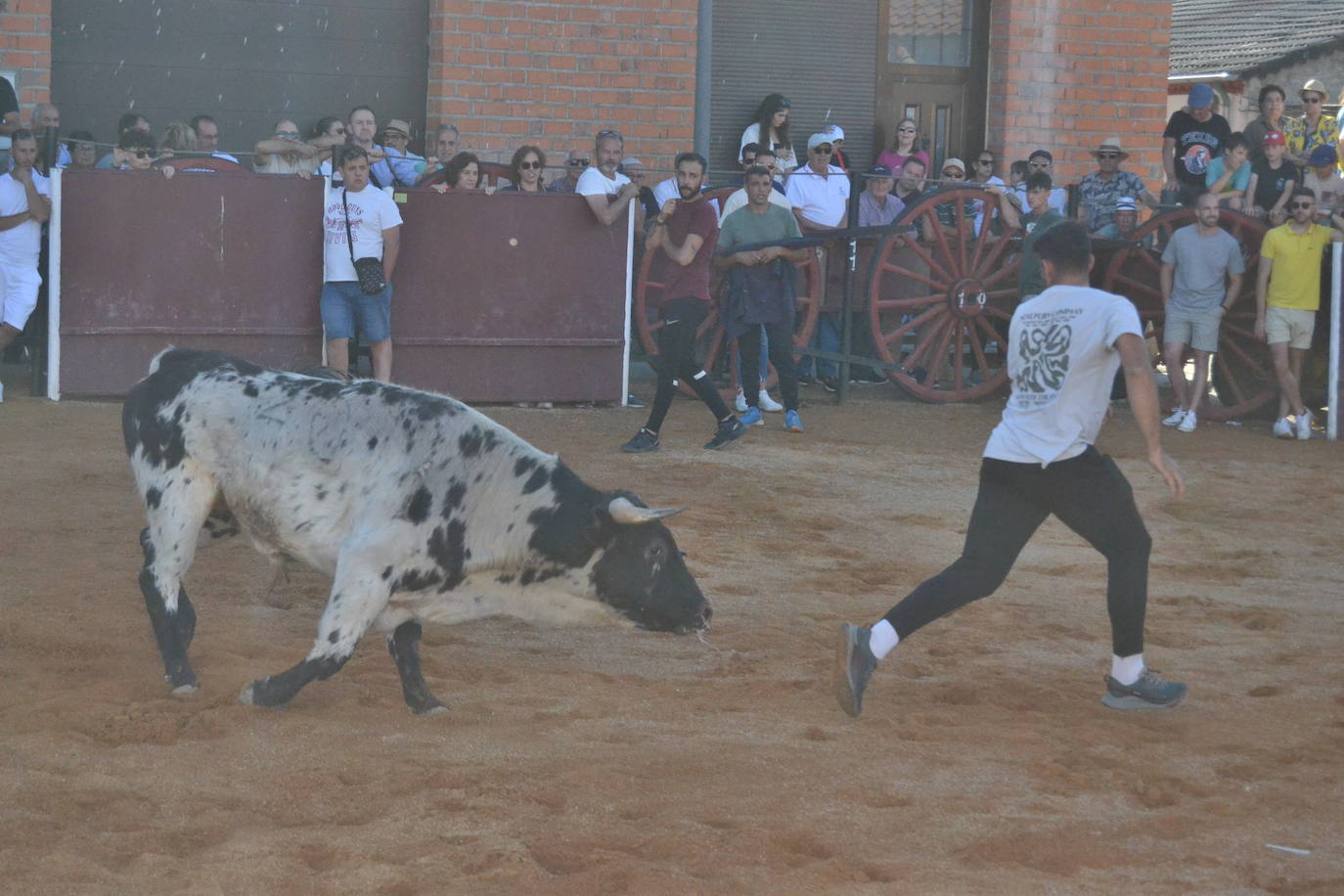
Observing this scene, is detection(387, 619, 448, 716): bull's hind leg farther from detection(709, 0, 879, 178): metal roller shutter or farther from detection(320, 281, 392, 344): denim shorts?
detection(709, 0, 879, 178): metal roller shutter

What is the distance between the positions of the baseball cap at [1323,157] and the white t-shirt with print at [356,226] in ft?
22.7

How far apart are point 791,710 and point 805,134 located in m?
11.6

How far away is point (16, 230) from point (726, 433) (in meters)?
5.18

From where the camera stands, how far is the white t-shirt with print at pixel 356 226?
11.9m

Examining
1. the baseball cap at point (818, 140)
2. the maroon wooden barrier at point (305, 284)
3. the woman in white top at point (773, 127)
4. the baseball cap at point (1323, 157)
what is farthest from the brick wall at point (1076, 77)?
the maroon wooden barrier at point (305, 284)

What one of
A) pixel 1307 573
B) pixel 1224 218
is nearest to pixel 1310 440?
pixel 1224 218

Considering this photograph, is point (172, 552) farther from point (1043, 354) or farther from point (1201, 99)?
point (1201, 99)

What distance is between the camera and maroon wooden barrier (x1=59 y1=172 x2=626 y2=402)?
12148 millimetres

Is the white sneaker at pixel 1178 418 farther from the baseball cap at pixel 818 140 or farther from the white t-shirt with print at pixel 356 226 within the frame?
the white t-shirt with print at pixel 356 226

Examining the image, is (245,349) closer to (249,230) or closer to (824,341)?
(249,230)

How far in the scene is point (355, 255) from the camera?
468 inches

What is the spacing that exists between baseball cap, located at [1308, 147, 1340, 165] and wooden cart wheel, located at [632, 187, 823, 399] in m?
3.88

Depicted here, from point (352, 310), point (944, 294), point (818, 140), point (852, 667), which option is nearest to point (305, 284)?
point (352, 310)

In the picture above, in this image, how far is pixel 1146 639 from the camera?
6.88 m
